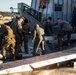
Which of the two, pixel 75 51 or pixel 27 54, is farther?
pixel 27 54

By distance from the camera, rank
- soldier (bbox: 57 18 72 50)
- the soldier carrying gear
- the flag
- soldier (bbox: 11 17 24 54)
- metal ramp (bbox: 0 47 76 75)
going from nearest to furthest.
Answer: metal ramp (bbox: 0 47 76 75), the soldier carrying gear, soldier (bbox: 11 17 24 54), soldier (bbox: 57 18 72 50), the flag

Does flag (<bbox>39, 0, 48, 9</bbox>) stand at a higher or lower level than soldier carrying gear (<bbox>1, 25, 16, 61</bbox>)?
higher

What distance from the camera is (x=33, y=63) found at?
31.6 ft

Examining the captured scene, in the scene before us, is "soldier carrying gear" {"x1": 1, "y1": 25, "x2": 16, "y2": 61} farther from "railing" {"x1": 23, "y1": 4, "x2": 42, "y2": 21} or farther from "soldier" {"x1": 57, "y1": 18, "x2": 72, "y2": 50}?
"railing" {"x1": 23, "y1": 4, "x2": 42, "y2": 21}

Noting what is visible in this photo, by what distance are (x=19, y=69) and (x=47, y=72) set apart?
106 centimetres

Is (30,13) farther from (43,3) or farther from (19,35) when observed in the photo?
(19,35)

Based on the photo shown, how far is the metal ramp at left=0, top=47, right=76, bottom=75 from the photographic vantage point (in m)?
9.31

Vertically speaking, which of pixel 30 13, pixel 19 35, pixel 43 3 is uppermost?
pixel 43 3

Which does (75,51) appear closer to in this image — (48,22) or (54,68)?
(54,68)

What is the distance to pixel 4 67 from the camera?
9367mm

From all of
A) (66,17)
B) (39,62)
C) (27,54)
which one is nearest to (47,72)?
(39,62)

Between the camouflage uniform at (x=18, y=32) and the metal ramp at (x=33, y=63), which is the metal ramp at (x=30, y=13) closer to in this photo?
the camouflage uniform at (x=18, y=32)

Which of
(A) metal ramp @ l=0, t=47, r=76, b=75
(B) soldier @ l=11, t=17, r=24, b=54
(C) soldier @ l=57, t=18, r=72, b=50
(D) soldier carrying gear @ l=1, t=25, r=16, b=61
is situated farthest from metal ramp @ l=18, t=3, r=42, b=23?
(A) metal ramp @ l=0, t=47, r=76, b=75

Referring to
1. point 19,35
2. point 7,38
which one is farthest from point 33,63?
point 19,35
